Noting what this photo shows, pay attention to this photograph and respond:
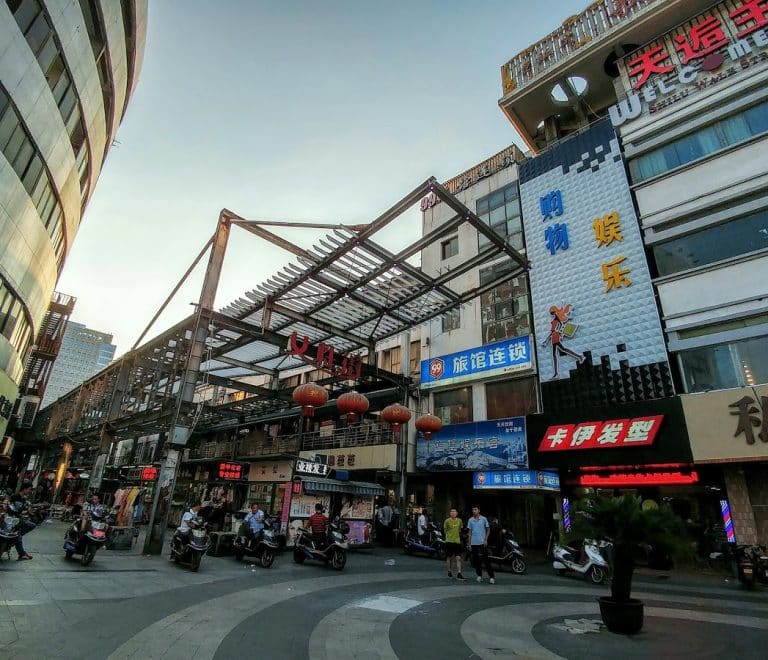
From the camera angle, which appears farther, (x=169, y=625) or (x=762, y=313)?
(x=762, y=313)

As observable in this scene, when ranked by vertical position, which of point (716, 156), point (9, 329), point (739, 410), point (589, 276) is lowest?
point (739, 410)

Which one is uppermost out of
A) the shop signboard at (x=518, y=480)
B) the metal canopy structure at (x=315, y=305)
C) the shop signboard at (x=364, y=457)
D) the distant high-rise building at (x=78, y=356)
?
the distant high-rise building at (x=78, y=356)

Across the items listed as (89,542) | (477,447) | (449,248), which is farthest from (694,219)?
(89,542)

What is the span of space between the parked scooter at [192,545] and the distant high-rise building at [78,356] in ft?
Result: 547

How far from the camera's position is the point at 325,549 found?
12195 mm

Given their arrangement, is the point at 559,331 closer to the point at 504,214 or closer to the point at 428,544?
the point at 504,214

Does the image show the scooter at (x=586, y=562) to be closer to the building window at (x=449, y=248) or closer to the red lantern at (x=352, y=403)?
the red lantern at (x=352, y=403)

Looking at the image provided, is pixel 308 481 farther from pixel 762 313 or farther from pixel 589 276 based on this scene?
pixel 762 313

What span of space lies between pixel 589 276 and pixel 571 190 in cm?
486

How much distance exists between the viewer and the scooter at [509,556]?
1315cm

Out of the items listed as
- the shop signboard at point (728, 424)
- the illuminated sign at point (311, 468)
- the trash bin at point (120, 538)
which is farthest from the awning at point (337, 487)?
the shop signboard at point (728, 424)

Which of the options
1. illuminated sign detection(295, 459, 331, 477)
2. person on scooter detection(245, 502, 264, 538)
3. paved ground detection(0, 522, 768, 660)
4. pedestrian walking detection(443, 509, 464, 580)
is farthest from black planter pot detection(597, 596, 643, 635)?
illuminated sign detection(295, 459, 331, 477)

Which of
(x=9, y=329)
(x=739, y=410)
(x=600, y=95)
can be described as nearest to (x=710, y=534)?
(x=739, y=410)

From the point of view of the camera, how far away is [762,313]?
14281mm
